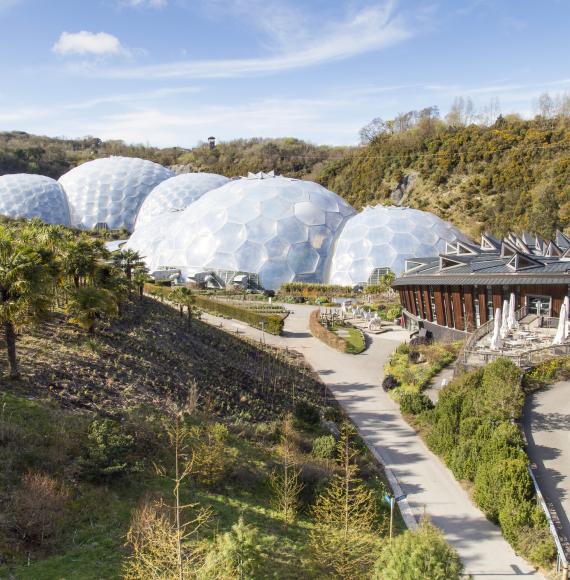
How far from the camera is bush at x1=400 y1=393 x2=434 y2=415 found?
20359mm

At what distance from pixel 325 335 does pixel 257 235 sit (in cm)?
1606

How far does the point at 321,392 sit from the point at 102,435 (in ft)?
41.4

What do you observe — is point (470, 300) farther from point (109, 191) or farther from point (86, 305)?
point (109, 191)

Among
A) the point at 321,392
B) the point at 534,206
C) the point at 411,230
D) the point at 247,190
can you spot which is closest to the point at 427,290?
the point at 321,392

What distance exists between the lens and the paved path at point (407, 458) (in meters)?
12.2

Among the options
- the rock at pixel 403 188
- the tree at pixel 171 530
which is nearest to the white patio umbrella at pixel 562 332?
the tree at pixel 171 530

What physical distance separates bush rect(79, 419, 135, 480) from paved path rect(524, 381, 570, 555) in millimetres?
10299

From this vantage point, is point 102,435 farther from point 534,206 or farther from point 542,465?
point 534,206

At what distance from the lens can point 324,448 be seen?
1608cm

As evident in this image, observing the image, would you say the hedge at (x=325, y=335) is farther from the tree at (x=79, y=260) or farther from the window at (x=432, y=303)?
the tree at (x=79, y=260)

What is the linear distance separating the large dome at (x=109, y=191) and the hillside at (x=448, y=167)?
27448 millimetres

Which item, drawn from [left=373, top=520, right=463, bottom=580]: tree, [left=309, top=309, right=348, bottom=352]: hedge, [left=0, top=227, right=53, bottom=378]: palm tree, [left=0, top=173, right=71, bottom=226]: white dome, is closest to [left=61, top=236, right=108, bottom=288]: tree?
[left=0, top=227, right=53, bottom=378]: palm tree

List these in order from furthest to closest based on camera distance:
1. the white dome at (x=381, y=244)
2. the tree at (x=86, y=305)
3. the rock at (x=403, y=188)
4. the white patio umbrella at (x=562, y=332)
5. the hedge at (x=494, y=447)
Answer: the rock at (x=403, y=188), the white dome at (x=381, y=244), the white patio umbrella at (x=562, y=332), the tree at (x=86, y=305), the hedge at (x=494, y=447)

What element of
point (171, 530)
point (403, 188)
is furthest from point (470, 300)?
point (403, 188)
